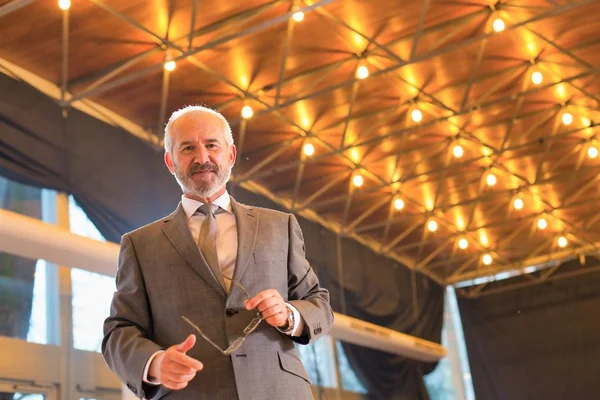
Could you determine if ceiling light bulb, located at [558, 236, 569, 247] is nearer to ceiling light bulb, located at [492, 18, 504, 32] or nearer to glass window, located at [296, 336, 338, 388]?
glass window, located at [296, 336, 338, 388]

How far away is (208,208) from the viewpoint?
7.02ft

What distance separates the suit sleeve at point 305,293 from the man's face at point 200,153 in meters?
0.26

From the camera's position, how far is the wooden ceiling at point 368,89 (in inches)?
339

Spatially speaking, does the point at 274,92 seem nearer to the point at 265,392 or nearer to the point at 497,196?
the point at 497,196

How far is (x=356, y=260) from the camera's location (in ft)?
47.0

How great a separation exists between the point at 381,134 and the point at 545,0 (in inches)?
137

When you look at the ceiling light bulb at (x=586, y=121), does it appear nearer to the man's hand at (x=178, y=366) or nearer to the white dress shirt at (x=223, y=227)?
the white dress shirt at (x=223, y=227)

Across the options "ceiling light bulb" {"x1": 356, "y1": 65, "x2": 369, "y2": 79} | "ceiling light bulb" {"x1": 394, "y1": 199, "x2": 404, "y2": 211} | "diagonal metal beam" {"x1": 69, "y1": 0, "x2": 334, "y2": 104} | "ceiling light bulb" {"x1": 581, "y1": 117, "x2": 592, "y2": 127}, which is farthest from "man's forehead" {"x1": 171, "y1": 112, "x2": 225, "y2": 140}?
A: "ceiling light bulb" {"x1": 394, "y1": 199, "x2": 404, "y2": 211}

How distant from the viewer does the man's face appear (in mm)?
2078

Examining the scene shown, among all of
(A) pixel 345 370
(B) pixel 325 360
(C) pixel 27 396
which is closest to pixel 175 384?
(C) pixel 27 396

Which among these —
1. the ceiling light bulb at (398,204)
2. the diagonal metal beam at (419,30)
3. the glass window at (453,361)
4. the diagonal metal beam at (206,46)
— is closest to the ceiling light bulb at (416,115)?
the diagonal metal beam at (419,30)

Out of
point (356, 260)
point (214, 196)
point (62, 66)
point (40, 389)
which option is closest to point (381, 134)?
point (356, 260)

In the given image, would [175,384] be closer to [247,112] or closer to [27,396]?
[27,396]

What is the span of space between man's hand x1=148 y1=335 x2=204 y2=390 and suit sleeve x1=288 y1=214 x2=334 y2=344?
0.35 metres
